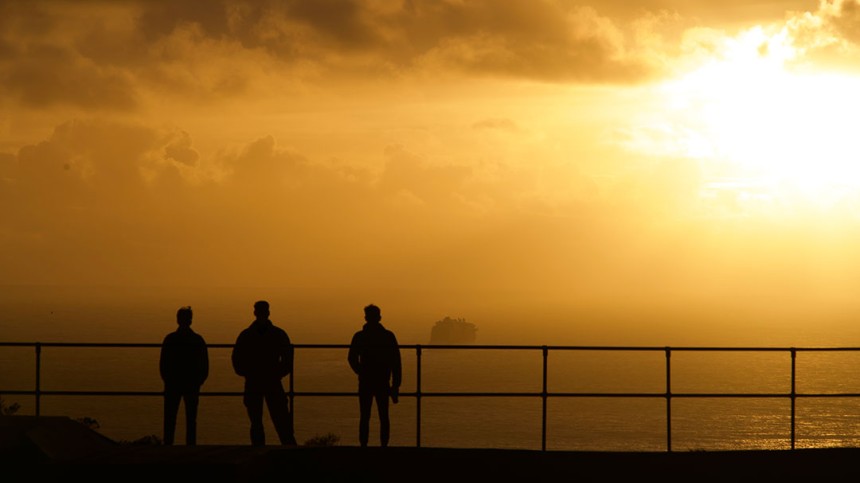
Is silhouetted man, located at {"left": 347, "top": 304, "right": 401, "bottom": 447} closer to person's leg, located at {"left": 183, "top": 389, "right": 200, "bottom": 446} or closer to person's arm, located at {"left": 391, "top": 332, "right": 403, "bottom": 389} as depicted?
person's arm, located at {"left": 391, "top": 332, "right": 403, "bottom": 389}

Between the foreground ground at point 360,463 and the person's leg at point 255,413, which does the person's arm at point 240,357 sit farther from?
the foreground ground at point 360,463

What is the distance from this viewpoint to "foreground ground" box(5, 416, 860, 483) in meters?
8.12

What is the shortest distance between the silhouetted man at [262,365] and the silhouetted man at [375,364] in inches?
30.0

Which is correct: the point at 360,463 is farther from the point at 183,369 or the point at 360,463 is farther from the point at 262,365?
the point at 183,369

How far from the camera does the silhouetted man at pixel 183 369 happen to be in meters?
11.7

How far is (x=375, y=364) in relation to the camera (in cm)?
1211

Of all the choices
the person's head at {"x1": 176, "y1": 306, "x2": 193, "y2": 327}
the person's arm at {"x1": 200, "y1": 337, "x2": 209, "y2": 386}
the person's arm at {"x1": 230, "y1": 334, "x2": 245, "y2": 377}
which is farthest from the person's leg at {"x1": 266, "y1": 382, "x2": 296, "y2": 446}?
the person's head at {"x1": 176, "y1": 306, "x2": 193, "y2": 327}

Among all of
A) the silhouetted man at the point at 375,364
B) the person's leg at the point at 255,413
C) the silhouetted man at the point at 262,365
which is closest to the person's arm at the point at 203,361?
the silhouetted man at the point at 262,365

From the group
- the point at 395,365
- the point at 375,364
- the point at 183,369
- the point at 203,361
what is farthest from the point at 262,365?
the point at 395,365

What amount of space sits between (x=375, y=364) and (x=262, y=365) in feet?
3.99

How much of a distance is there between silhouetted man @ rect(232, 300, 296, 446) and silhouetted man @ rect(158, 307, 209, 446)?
0.41m

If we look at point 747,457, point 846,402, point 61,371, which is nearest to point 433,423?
point 61,371

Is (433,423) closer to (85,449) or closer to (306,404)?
(306,404)

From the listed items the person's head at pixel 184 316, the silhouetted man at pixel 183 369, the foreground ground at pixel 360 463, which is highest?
the person's head at pixel 184 316
